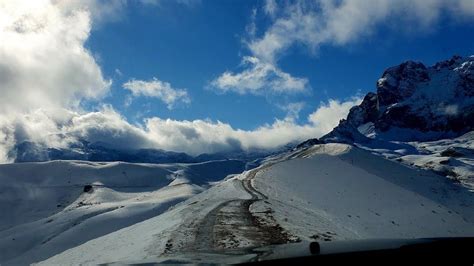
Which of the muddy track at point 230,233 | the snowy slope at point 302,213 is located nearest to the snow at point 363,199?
the snowy slope at point 302,213

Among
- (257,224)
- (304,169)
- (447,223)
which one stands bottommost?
(447,223)

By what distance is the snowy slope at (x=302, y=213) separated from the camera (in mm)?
20969

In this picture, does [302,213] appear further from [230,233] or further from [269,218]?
[230,233]

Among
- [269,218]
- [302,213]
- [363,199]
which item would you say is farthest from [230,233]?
[363,199]

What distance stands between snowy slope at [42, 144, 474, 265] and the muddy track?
0.04m

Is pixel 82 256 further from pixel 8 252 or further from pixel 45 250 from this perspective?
pixel 8 252

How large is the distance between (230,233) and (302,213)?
15.4 m

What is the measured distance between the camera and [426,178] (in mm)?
72750

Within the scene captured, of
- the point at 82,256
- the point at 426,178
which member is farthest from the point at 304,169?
the point at 82,256

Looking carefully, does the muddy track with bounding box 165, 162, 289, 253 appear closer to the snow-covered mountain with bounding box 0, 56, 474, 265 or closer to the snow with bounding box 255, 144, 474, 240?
the snow-covered mountain with bounding box 0, 56, 474, 265

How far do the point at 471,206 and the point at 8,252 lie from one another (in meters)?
58.6

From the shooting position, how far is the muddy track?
19.1 meters

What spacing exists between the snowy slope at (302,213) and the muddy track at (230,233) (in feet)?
0.13

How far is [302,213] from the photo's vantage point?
37031mm
